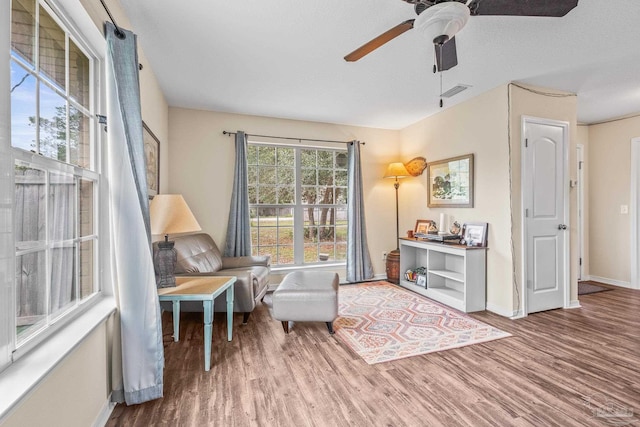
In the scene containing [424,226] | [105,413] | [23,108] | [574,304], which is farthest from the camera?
[424,226]

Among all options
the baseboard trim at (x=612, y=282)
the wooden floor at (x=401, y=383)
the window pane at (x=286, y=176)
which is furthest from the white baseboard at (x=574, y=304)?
the window pane at (x=286, y=176)

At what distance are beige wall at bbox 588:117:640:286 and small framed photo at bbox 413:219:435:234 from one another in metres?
2.75

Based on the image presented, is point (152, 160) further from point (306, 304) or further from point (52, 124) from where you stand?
point (306, 304)

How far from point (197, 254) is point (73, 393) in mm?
2033

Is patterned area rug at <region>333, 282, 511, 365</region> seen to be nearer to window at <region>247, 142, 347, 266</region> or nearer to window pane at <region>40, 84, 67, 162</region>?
window at <region>247, 142, 347, 266</region>

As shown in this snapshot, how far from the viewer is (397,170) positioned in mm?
4699

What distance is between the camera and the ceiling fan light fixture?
146 cm

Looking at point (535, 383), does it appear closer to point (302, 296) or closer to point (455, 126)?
point (302, 296)

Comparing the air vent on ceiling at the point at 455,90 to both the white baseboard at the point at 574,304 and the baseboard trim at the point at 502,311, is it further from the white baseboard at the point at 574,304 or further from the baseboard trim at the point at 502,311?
the white baseboard at the point at 574,304

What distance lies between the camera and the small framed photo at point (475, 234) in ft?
11.5

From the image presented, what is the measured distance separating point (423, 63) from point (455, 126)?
1438 millimetres

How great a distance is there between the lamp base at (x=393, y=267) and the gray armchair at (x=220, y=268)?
1997 mm

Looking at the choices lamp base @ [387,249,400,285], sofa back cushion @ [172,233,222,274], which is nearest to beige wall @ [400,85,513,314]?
lamp base @ [387,249,400,285]

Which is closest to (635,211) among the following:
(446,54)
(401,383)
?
(446,54)
